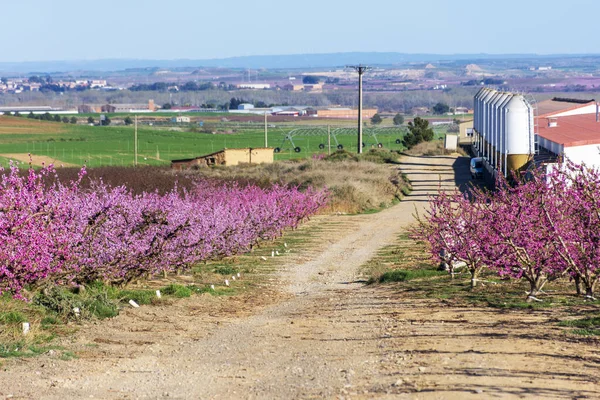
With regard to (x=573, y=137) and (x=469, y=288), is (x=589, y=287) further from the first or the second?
(x=573, y=137)

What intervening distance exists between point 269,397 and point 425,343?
126 inches

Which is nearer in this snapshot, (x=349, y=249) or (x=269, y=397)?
(x=269, y=397)

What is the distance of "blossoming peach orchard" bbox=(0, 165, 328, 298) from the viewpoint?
15.4m

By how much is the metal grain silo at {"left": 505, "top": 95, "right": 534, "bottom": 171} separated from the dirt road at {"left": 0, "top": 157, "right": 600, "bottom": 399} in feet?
99.6

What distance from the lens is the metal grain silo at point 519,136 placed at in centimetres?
4850

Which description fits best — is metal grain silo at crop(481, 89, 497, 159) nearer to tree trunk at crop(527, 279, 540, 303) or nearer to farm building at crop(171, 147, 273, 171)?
farm building at crop(171, 147, 273, 171)

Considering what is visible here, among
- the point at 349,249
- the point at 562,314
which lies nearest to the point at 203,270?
the point at 349,249

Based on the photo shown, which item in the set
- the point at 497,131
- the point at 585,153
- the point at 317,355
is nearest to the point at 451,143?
the point at 497,131

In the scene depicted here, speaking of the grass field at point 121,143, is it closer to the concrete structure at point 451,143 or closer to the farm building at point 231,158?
the farm building at point 231,158

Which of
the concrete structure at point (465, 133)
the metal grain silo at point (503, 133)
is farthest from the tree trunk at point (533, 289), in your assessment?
the concrete structure at point (465, 133)

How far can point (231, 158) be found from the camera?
7050 centimetres

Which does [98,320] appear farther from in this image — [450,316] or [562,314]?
[562,314]

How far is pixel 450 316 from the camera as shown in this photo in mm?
15695

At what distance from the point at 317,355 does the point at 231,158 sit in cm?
5763
